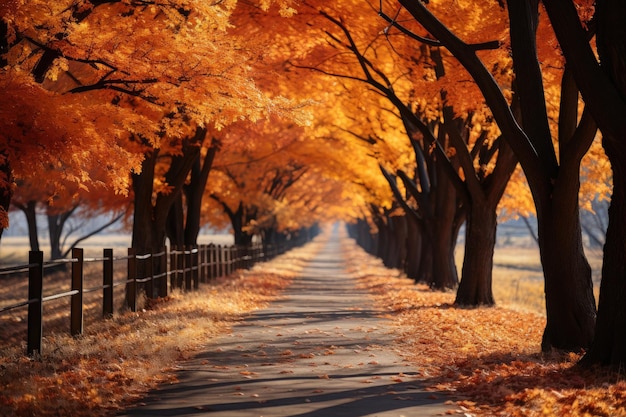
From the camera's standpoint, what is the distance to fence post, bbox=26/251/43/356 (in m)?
10.8

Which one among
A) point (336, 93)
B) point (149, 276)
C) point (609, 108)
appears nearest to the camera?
point (609, 108)

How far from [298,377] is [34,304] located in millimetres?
3962

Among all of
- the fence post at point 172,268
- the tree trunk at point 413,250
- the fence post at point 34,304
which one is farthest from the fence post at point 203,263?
the fence post at point 34,304

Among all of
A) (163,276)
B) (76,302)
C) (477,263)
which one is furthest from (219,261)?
(76,302)

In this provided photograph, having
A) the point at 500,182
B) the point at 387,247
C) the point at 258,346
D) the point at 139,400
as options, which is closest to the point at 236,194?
the point at 387,247

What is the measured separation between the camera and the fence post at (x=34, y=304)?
10.8 metres

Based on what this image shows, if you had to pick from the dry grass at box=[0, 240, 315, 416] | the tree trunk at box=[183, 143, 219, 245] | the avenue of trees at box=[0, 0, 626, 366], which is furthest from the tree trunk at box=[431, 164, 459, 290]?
the dry grass at box=[0, 240, 315, 416]

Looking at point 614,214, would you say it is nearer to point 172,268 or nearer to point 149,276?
point 149,276

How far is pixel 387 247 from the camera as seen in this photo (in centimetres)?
4938

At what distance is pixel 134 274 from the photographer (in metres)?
17.1

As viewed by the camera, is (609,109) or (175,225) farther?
(175,225)

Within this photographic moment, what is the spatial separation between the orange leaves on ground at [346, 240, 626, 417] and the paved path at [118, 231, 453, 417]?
0.39 m

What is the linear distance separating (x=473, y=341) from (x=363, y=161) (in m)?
20.4

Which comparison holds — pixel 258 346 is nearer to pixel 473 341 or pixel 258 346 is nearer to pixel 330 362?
pixel 330 362
